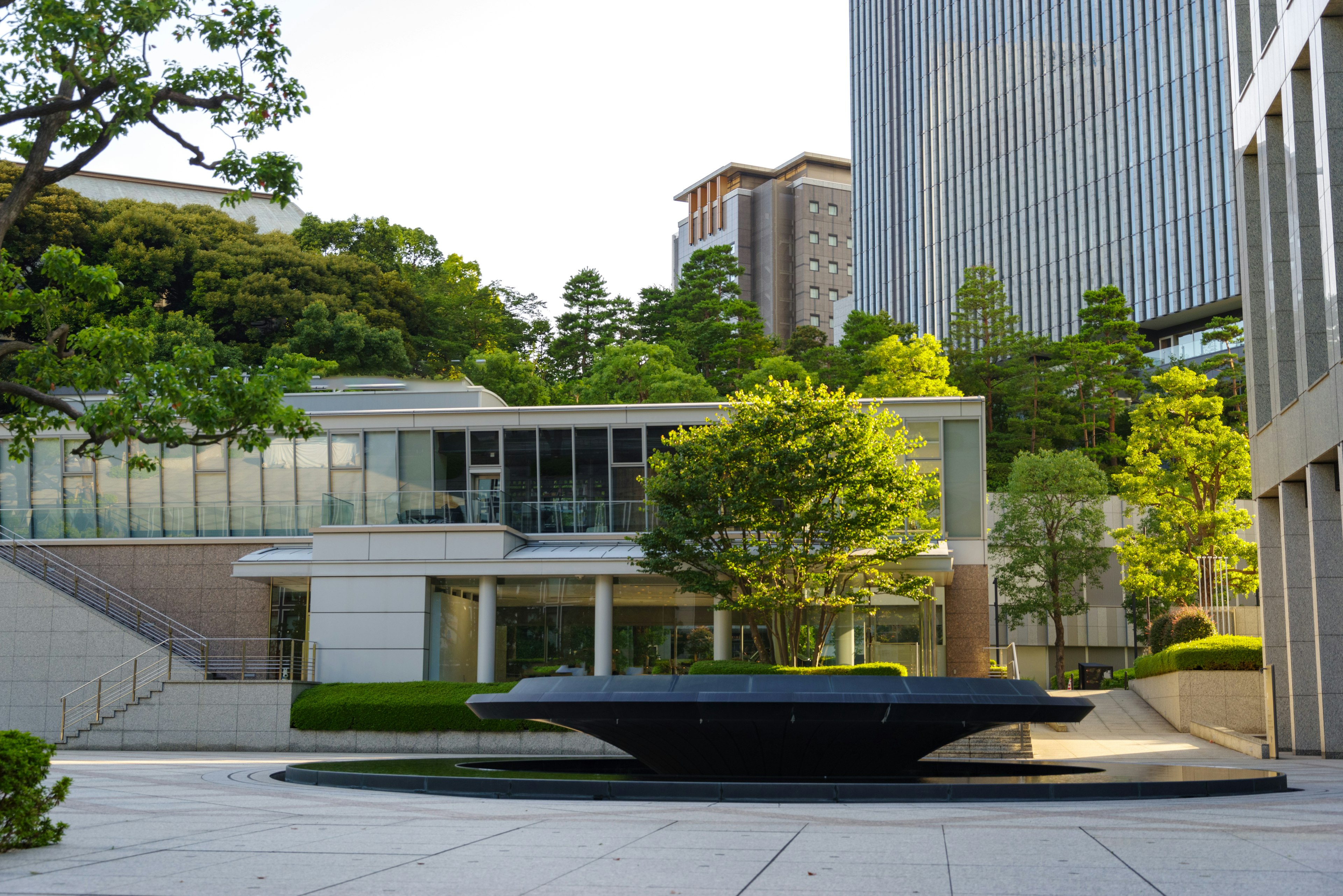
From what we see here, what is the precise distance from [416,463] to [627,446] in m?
6.58

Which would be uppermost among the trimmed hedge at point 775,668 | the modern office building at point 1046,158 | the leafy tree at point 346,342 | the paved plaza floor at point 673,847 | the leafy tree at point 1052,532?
the modern office building at point 1046,158

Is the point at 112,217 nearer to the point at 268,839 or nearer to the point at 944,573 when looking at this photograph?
the point at 944,573

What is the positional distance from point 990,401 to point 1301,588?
1533 inches

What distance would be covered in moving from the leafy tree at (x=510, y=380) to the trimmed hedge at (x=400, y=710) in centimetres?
2988

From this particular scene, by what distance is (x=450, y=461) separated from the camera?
1475 inches

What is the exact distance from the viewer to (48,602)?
108ft

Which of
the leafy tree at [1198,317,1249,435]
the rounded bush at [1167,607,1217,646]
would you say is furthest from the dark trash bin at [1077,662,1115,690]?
the leafy tree at [1198,317,1249,435]

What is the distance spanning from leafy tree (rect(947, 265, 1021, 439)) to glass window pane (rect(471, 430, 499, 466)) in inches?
1162

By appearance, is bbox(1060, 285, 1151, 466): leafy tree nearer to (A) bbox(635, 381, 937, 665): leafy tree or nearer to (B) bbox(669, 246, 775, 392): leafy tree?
(B) bbox(669, 246, 775, 392): leafy tree

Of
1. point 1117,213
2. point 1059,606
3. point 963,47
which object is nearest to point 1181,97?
point 1117,213

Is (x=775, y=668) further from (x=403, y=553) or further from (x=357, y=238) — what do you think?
(x=357, y=238)

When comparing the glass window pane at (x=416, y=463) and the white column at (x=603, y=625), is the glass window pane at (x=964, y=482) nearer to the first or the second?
the white column at (x=603, y=625)

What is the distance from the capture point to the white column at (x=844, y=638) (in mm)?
31016

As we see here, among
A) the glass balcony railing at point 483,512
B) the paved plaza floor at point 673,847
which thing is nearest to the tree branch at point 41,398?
the paved plaza floor at point 673,847
